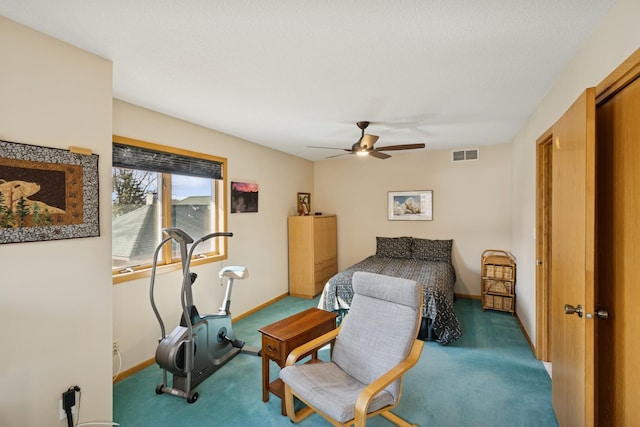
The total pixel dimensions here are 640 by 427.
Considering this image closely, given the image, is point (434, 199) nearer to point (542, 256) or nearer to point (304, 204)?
point (304, 204)

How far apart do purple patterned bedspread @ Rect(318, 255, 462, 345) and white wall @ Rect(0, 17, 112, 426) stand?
2.41 m

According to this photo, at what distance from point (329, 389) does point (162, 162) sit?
2.64 m

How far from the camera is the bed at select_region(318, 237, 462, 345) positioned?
10.9 ft

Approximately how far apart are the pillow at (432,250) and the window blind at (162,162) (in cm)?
339

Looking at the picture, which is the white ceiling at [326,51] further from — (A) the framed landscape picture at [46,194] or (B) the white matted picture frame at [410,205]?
(B) the white matted picture frame at [410,205]

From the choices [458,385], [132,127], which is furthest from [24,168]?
[458,385]

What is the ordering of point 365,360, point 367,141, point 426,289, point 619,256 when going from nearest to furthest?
point 619,256 → point 365,360 → point 367,141 → point 426,289

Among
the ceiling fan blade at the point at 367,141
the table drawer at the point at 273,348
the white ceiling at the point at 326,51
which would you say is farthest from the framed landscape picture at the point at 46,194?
the ceiling fan blade at the point at 367,141

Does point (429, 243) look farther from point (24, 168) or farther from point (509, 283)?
point (24, 168)

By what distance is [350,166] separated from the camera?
5848mm

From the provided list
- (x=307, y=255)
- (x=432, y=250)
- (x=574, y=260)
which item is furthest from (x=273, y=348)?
(x=432, y=250)

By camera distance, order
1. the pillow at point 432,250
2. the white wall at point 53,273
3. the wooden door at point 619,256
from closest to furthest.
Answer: the wooden door at point 619,256
the white wall at point 53,273
the pillow at point 432,250

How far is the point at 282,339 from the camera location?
2.27 metres

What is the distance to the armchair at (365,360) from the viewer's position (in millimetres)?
1736
